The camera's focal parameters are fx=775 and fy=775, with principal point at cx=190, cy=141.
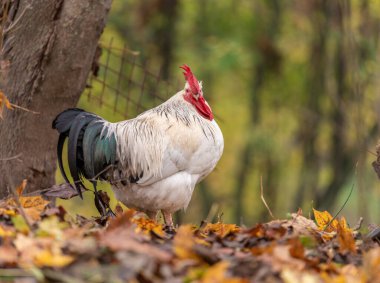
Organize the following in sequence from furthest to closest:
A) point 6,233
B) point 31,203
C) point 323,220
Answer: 1. point 323,220
2. point 31,203
3. point 6,233

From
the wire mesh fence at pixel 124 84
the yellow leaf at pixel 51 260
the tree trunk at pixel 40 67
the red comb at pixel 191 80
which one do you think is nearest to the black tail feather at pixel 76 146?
the tree trunk at pixel 40 67

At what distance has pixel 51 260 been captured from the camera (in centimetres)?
326

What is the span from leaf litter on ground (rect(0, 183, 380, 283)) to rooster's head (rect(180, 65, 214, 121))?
2.77 m

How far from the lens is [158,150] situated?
6484mm

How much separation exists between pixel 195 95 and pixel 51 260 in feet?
13.0

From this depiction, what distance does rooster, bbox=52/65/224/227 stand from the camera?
20.9 ft

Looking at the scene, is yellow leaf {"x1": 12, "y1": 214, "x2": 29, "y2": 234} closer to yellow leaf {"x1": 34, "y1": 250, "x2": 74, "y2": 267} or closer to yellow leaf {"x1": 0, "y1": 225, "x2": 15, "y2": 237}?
yellow leaf {"x1": 0, "y1": 225, "x2": 15, "y2": 237}

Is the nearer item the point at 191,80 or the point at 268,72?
the point at 191,80

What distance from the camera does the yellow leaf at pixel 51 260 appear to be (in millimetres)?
3250

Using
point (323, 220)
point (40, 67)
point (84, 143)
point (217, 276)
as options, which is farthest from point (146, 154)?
point (217, 276)

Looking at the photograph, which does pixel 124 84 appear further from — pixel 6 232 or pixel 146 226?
pixel 6 232

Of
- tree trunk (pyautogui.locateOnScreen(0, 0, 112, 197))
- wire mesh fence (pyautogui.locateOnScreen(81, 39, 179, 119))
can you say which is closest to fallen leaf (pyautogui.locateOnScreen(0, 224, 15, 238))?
tree trunk (pyautogui.locateOnScreen(0, 0, 112, 197))

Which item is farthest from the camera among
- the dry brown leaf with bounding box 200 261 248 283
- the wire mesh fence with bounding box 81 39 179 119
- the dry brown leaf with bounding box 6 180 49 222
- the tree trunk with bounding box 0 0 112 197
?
the wire mesh fence with bounding box 81 39 179 119

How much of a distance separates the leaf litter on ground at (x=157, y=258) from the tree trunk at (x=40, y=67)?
2124 millimetres
